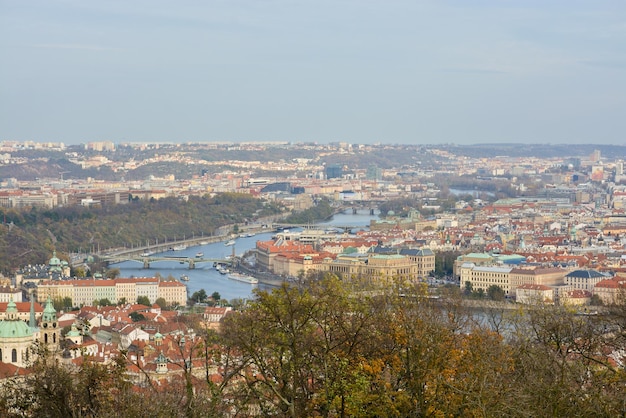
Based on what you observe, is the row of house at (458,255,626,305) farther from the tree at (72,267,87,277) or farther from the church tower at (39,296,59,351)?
the church tower at (39,296,59,351)

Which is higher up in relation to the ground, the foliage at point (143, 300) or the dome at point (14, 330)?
the dome at point (14, 330)

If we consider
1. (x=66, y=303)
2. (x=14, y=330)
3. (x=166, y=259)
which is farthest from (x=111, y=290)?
(x=14, y=330)

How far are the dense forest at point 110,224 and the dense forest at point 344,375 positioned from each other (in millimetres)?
24627

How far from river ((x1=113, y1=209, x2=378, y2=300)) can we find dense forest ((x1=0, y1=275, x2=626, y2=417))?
1279 cm

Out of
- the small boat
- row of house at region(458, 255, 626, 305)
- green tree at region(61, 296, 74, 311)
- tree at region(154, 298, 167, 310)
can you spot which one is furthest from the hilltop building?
the small boat

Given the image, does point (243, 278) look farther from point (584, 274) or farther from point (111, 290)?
point (584, 274)

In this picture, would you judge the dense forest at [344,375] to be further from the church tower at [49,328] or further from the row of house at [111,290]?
the row of house at [111,290]

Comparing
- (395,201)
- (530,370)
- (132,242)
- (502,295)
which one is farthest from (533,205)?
(530,370)

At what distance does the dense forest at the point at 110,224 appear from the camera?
3572cm

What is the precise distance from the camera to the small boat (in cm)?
3037

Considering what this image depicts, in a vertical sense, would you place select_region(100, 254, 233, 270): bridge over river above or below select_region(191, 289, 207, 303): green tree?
below

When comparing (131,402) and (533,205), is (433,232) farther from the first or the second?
(131,402)

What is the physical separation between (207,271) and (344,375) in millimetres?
26511

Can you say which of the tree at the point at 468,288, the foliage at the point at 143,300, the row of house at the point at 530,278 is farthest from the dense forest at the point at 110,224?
the row of house at the point at 530,278
